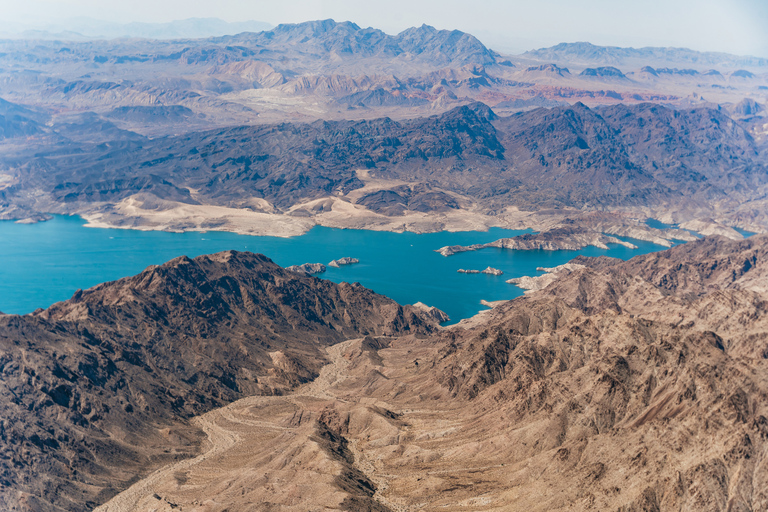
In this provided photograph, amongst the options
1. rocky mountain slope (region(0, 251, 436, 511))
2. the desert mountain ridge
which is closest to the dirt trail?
the desert mountain ridge

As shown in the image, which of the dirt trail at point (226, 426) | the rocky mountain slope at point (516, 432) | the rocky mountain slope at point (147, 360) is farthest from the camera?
the rocky mountain slope at point (147, 360)

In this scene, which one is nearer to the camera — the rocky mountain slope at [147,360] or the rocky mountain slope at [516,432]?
the rocky mountain slope at [516,432]

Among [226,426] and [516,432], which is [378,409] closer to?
[516,432]

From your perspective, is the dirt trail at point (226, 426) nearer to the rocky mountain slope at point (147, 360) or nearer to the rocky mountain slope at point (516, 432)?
the rocky mountain slope at point (516, 432)

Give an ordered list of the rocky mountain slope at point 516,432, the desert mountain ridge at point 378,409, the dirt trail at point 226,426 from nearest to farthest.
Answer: the rocky mountain slope at point 516,432 → the desert mountain ridge at point 378,409 → the dirt trail at point 226,426

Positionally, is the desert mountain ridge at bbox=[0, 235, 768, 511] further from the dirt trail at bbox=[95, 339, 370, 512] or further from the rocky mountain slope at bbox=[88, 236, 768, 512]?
the dirt trail at bbox=[95, 339, 370, 512]

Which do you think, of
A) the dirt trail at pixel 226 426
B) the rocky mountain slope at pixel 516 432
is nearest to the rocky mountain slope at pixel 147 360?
the dirt trail at pixel 226 426
